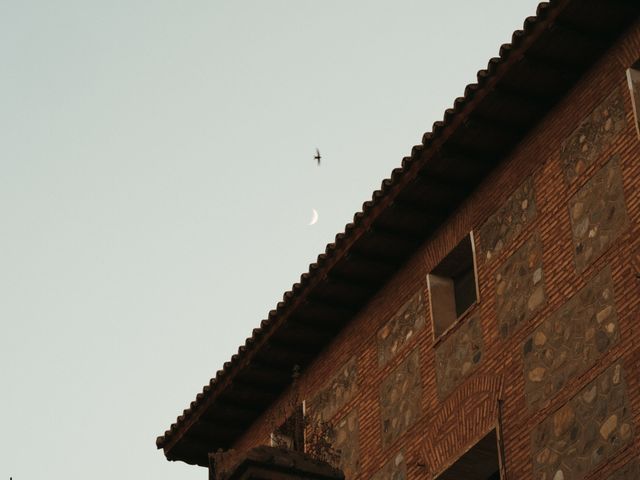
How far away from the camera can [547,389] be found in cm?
1257

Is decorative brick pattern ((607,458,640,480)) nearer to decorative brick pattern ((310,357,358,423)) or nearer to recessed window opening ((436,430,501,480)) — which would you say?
recessed window opening ((436,430,501,480))

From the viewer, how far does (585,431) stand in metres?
11.9

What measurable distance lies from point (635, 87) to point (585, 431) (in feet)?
10.3

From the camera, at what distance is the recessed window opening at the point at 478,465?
1338 centimetres

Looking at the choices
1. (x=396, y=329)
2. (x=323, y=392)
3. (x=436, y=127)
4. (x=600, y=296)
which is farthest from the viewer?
(x=323, y=392)

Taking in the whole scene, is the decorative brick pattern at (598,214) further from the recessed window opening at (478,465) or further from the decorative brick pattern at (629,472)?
the decorative brick pattern at (629,472)

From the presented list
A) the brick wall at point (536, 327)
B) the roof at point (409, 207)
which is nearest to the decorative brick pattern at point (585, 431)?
the brick wall at point (536, 327)

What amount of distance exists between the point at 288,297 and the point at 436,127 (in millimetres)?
3348

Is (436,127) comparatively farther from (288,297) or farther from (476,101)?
(288,297)

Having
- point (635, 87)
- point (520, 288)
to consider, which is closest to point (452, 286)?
point (520, 288)

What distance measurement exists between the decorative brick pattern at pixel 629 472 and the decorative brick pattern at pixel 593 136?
3016mm

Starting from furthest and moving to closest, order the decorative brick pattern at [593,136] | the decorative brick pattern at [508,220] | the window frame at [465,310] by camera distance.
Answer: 1. the window frame at [465,310]
2. the decorative brick pattern at [508,220]
3. the decorative brick pattern at [593,136]

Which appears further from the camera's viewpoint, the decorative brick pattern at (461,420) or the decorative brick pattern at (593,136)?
the decorative brick pattern at (461,420)

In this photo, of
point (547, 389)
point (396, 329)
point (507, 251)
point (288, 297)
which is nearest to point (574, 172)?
point (507, 251)
